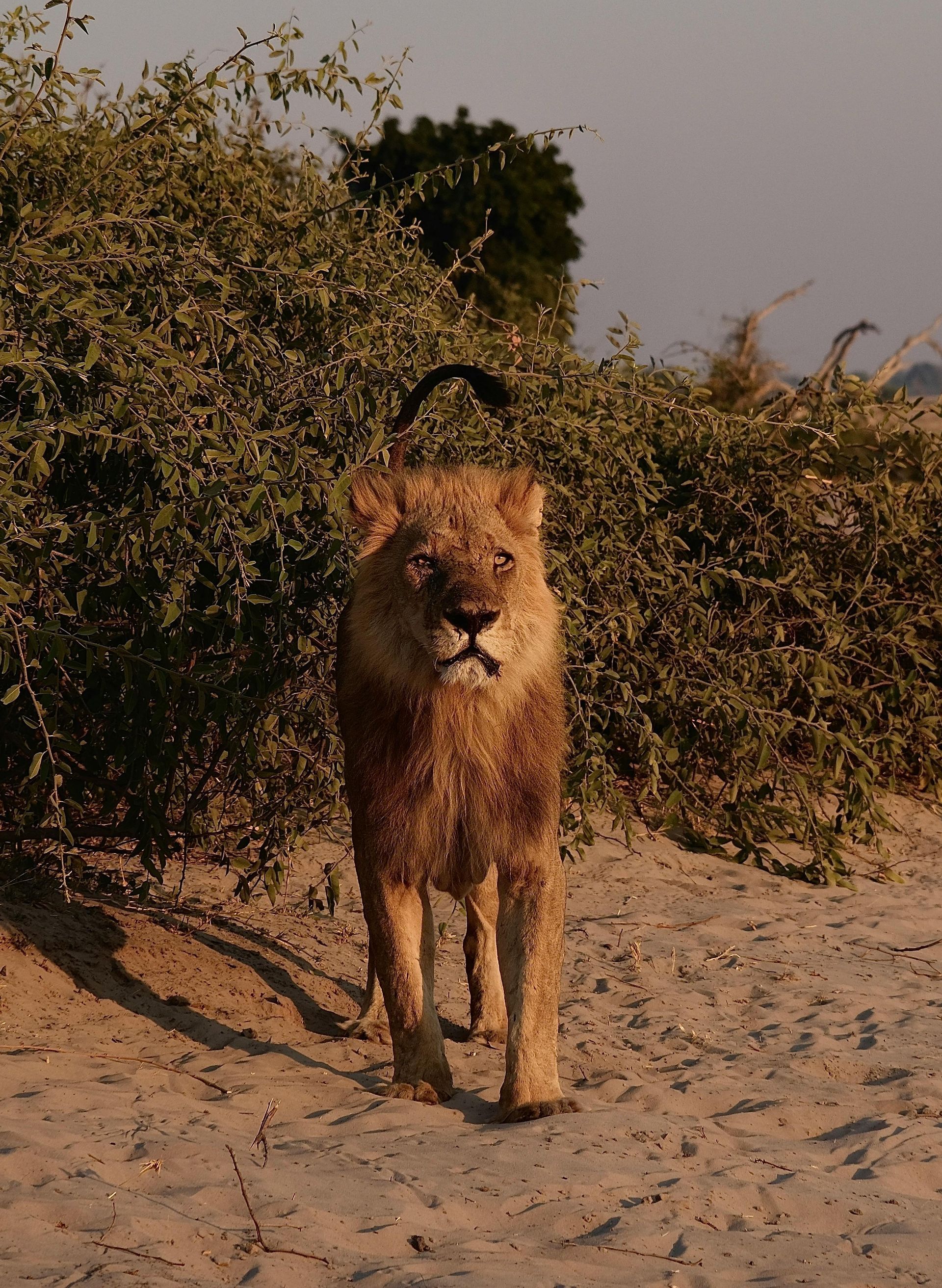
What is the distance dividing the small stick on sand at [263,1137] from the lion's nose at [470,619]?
140cm

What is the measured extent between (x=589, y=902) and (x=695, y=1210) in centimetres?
400

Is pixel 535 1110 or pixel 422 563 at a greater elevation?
pixel 422 563

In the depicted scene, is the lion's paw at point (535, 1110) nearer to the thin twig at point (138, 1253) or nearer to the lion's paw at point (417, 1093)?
the lion's paw at point (417, 1093)

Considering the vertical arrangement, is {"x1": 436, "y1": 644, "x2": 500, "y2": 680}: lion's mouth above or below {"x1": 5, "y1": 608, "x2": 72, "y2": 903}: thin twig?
above

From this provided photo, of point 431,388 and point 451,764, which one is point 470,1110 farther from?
point 431,388

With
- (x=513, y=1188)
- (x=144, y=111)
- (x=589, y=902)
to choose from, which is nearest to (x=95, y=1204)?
(x=513, y=1188)

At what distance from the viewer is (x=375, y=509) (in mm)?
4840

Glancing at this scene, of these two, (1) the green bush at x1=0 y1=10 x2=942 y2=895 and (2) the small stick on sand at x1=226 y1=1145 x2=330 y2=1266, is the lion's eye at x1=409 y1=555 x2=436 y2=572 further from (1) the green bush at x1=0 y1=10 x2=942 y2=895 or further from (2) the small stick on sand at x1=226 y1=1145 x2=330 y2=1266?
(2) the small stick on sand at x1=226 y1=1145 x2=330 y2=1266

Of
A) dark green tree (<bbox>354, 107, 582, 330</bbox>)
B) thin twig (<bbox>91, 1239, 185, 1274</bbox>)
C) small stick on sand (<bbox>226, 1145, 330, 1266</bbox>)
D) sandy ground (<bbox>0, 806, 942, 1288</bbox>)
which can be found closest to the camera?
thin twig (<bbox>91, 1239, 185, 1274</bbox>)

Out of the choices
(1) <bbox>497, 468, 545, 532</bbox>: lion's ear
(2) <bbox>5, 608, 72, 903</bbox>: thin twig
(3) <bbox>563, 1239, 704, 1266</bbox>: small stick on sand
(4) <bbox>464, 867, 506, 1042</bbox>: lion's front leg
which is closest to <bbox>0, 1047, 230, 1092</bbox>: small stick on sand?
(2) <bbox>5, 608, 72, 903</bbox>: thin twig

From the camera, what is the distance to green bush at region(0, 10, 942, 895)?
5285 millimetres

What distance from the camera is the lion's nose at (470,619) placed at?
4285 mm

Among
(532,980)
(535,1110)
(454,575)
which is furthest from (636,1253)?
(454,575)

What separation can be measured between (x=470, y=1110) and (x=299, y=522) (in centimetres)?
237
